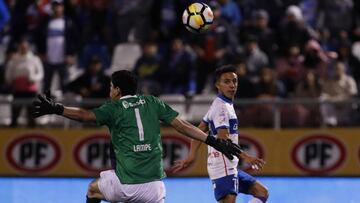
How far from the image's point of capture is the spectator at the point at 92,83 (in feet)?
61.9

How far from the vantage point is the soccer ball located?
13281mm

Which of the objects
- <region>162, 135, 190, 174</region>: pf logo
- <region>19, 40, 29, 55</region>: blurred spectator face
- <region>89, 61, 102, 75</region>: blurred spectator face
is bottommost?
<region>162, 135, 190, 174</region>: pf logo

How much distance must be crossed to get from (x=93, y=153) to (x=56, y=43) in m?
2.78

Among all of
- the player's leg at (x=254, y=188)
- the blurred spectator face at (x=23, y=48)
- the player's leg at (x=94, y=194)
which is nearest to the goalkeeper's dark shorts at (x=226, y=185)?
the player's leg at (x=254, y=188)

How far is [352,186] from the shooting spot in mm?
16969

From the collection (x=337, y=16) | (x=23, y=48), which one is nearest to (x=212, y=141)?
(x=23, y=48)

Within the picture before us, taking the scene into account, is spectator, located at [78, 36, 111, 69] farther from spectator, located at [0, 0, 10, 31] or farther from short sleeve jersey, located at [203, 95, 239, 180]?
short sleeve jersey, located at [203, 95, 239, 180]

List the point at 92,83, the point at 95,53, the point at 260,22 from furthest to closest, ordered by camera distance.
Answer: the point at 95,53, the point at 260,22, the point at 92,83

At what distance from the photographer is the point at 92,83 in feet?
62.7

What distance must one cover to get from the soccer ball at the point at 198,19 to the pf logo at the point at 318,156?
5.67 meters

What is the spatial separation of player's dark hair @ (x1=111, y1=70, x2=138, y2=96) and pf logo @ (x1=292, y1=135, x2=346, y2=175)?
8810 mm

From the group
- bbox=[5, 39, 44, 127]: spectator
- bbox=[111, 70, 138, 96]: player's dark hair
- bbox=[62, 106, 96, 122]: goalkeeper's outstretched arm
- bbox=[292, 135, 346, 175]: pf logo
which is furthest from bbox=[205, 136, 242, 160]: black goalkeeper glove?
bbox=[5, 39, 44, 127]: spectator

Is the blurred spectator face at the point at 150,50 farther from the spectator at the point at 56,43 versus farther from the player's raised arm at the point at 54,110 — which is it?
the player's raised arm at the point at 54,110

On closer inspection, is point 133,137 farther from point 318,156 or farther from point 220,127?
point 318,156
